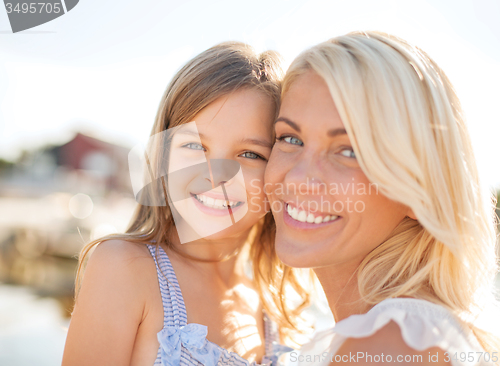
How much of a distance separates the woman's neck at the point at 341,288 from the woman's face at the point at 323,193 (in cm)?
10

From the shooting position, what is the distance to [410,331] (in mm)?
1422

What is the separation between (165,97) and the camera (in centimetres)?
256

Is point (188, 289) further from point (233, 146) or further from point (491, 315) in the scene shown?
point (491, 315)

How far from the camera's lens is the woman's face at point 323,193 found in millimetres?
1803

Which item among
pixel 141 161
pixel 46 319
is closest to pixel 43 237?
pixel 46 319

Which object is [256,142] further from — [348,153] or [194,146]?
[348,153]

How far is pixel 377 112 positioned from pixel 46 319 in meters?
7.01

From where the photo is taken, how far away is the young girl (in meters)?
1.93

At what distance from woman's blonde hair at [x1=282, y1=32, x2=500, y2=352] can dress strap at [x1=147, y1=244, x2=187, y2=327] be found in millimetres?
957

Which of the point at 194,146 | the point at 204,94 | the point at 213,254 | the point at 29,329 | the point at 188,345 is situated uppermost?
the point at 204,94

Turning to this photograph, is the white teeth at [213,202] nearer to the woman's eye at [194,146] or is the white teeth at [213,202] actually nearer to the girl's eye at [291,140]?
the woman's eye at [194,146]

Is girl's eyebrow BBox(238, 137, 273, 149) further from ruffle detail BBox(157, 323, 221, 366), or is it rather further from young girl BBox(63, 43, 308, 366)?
ruffle detail BBox(157, 323, 221, 366)

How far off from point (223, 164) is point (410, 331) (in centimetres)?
126

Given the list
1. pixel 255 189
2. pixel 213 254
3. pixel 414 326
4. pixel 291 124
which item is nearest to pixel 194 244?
pixel 213 254
